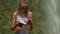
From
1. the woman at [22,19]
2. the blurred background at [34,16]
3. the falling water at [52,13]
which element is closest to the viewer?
the woman at [22,19]

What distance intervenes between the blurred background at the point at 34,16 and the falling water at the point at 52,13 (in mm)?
60

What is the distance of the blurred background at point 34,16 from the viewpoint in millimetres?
2111

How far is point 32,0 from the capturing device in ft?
7.30

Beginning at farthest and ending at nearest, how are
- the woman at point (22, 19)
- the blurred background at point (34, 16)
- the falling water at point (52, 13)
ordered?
the falling water at point (52, 13) < the blurred background at point (34, 16) < the woman at point (22, 19)

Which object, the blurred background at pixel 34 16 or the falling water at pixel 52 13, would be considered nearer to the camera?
the blurred background at pixel 34 16

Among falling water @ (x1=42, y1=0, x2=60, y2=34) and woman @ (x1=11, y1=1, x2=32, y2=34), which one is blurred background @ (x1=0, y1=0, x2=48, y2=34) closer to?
falling water @ (x1=42, y1=0, x2=60, y2=34)

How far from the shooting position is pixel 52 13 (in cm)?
232

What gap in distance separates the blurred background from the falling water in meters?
0.06

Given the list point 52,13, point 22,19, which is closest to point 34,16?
point 52,13

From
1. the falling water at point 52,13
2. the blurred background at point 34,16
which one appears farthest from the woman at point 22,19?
the falling water at point 52,13

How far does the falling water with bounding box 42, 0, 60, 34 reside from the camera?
2.25 meters

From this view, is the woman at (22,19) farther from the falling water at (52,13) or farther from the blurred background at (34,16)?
the falling water at (52,13)

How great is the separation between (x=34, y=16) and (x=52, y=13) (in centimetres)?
24

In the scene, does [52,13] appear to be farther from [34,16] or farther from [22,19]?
[22,19]
